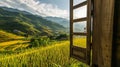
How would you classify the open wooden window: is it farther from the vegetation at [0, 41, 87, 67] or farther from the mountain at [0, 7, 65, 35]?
the mountain at [0, 7, 65, 35]

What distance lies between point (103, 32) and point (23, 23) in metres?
9.62

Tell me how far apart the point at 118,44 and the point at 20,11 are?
1059 centimetres

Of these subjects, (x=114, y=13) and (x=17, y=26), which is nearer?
(x=114, y=13)

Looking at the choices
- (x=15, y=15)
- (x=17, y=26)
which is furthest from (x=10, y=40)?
(x=15, y=15)

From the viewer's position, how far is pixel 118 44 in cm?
199

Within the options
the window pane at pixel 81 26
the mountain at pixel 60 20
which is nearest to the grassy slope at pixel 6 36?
the mountain at pixel 60 20

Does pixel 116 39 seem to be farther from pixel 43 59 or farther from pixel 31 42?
pixel 31 42

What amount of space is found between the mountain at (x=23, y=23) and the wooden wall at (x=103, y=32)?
870 centimetres

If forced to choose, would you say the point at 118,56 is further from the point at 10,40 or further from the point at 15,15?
the point at 15,15

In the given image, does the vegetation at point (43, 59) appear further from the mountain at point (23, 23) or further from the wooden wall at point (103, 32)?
the wooden wall at point (103, 32)

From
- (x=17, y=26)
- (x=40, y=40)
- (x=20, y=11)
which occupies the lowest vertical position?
(x=40, y=40)

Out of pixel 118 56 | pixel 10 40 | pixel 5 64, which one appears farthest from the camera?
pixel 10 40

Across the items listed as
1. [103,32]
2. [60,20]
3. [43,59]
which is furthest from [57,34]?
[103,32]

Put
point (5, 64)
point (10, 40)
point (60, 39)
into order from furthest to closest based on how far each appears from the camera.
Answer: point (60, 39) → point (10, 40) → point (5, 64)
